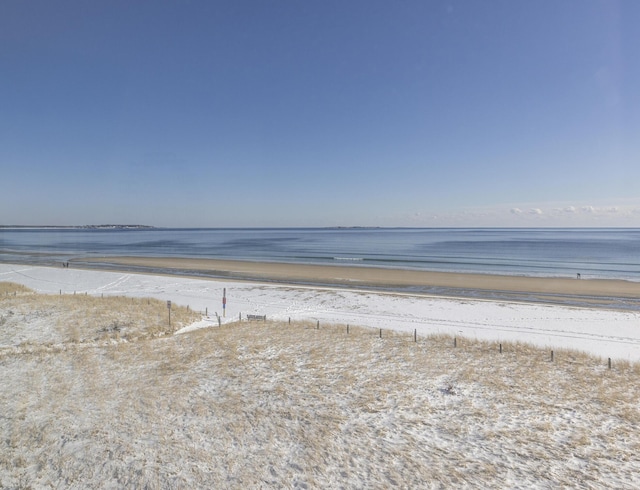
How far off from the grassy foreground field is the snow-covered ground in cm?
369

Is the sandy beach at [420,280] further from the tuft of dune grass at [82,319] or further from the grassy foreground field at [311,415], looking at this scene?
the grassy foreground field at [311,415]

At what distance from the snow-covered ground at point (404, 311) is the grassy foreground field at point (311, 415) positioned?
3.69 metres

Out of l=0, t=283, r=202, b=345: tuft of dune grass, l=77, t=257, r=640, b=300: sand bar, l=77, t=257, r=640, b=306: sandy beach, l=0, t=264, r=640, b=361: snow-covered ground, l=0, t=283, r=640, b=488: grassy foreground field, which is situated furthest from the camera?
l=77, t=257, r=640, b=300: sand bar

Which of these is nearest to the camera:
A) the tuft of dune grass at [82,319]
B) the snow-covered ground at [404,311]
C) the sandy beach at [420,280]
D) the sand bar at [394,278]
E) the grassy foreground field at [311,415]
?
the grassy foreground field at [311,415]

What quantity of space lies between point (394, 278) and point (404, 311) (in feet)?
63.6

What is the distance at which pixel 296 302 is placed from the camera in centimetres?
3334

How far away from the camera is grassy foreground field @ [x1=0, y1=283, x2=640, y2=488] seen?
29.8 ft

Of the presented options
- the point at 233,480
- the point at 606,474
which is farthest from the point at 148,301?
the point at 606,474

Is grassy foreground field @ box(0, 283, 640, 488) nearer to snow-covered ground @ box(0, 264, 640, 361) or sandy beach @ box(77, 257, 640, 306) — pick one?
snow-covered ground @ box(0, 264, 640, 361)

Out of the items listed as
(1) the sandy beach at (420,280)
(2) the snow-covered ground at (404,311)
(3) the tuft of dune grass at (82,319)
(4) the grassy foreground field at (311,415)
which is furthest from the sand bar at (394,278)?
(4) the grassy foreground field at (311,415)

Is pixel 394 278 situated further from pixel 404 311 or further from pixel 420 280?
pixel 404 311

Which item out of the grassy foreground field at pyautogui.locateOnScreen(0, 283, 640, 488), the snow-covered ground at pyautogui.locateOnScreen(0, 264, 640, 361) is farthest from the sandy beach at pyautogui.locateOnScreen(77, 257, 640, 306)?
the grassy foreground field at pyautogui.locateOnScreen(0, 283, 640, 488)

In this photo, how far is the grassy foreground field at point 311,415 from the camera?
9.09m

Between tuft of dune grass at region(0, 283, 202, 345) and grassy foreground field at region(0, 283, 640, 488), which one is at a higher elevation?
grassy foreground field at region(0, 283, 640, 488)
